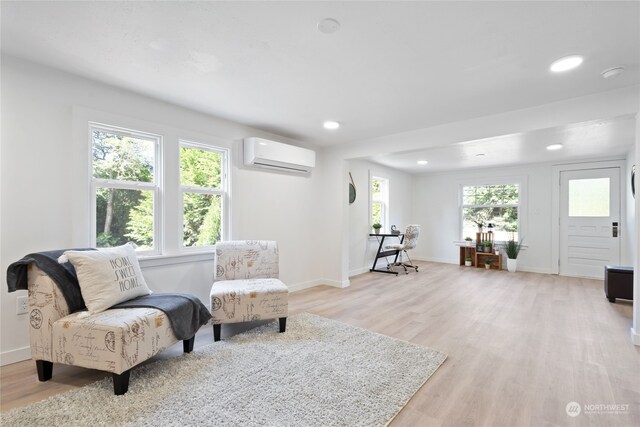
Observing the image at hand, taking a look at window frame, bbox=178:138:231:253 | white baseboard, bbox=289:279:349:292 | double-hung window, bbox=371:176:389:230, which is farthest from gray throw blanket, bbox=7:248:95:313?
double-hung window, bbox=371:176:389:230

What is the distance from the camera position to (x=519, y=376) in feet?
6.60

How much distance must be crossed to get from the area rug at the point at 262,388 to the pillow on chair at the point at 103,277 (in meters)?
0.52

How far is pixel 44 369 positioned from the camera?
1.90m

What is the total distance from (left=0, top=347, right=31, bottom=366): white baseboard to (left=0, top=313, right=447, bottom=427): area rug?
2.64 feet

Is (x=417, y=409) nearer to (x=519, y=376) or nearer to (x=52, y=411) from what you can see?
(x=519, y=376)

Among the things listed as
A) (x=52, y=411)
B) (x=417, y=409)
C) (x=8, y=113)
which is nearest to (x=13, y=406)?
(x=52, y=411)

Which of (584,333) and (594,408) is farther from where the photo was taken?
(584,333)

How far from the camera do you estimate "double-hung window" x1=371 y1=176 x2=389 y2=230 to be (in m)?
6.26

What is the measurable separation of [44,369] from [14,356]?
20.7 inches

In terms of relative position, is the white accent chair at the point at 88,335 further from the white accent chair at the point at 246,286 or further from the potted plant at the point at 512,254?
the potted plant at the point at 512,254

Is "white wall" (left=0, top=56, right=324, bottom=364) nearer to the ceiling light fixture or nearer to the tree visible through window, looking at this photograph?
the ceiling light fixture

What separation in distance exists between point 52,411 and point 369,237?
508 cm

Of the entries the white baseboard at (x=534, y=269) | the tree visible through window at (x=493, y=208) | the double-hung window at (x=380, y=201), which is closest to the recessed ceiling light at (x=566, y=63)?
the double-hung window at (x=380, y=201)

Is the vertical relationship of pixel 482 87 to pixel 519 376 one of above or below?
above
